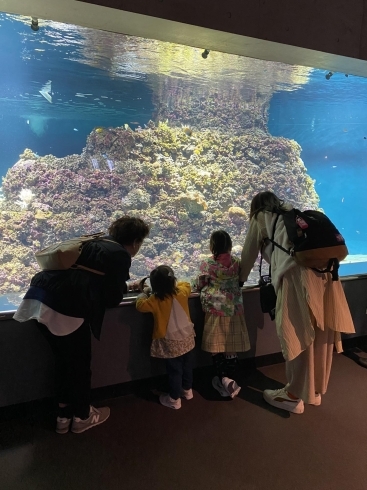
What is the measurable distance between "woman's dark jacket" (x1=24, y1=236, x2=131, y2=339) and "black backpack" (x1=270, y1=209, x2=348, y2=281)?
1.01 metres

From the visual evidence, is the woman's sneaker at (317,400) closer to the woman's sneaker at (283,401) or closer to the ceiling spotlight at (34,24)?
the woman's sneaker at (283,401)

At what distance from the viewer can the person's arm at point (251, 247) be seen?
2479 millimetres

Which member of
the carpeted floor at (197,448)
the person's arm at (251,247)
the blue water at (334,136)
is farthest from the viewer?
the blue water at (334,136)

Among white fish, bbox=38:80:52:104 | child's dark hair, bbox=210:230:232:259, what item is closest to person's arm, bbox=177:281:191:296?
child's dark hair, bbox=210:230:232:259

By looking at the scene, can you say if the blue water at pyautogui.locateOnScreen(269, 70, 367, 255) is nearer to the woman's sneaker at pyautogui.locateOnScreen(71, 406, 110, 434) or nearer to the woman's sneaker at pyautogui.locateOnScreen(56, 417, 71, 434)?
the woman's sneaker at pyautogui.locateOnScreen(71, 406, 110, 434)

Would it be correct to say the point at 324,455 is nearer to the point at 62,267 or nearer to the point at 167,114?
the point at 62,267

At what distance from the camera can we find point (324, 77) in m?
3.36

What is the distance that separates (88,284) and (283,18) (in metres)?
2.22

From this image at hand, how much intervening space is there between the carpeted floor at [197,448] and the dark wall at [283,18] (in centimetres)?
247

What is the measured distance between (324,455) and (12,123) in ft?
9.16

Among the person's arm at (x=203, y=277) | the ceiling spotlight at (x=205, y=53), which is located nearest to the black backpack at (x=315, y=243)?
the person's arm at (x=203, y=277)

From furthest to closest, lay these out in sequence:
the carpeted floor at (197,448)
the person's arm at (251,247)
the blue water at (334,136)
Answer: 1. the blue water at (334,136)
2. the person's arm at (251,247)
3. the carpeted floor at (197,448)

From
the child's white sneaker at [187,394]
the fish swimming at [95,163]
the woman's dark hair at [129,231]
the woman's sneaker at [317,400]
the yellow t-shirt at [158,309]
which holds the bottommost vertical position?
the child's white sneaker at [187,394]

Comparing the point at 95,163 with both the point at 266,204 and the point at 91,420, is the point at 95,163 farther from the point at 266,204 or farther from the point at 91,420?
the point at 91,420
